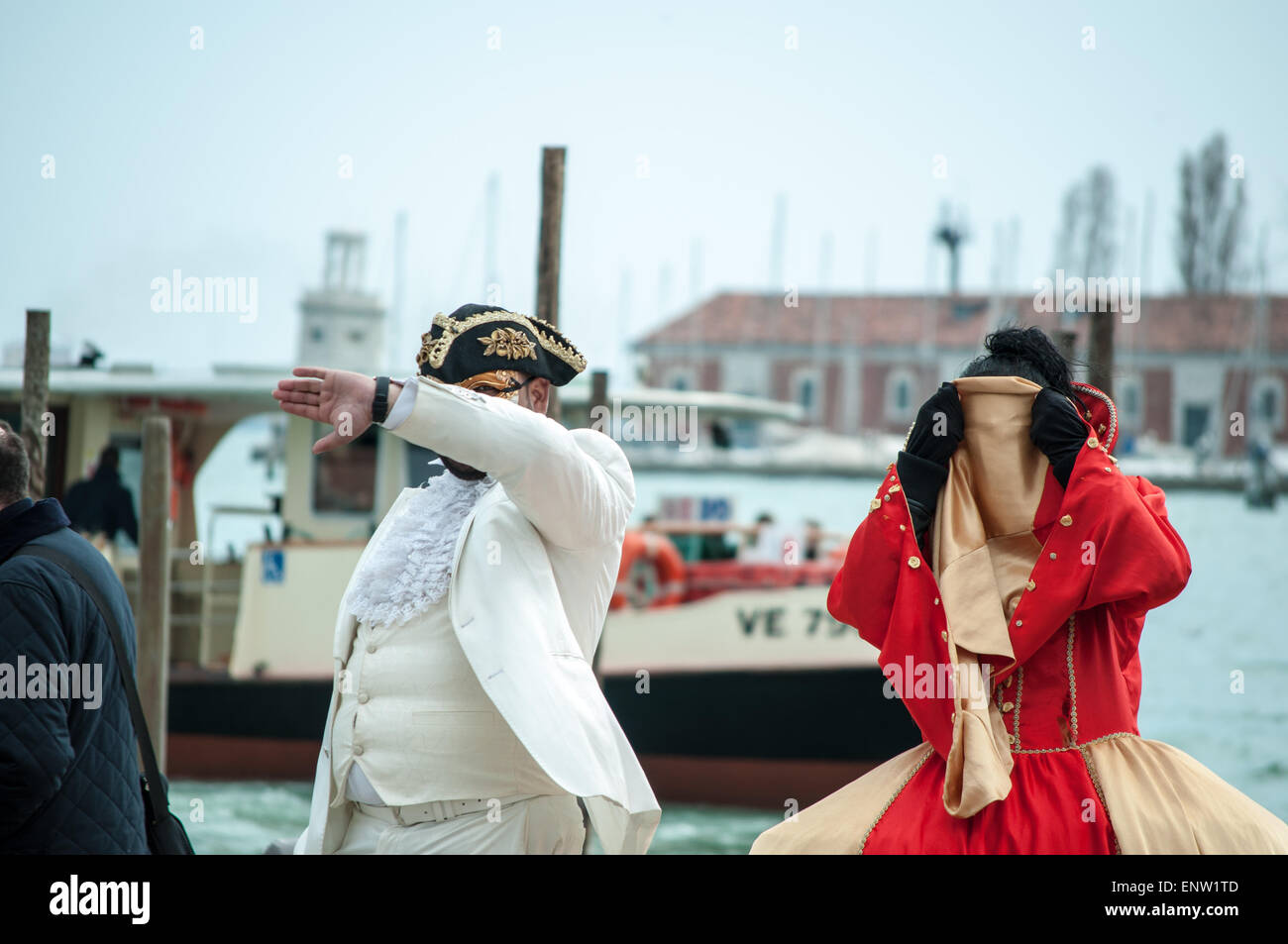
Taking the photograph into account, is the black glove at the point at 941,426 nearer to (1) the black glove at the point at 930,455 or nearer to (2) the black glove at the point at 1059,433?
(1) the black glove at the point at 930,455

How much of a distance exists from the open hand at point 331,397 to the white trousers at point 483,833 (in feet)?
2.79

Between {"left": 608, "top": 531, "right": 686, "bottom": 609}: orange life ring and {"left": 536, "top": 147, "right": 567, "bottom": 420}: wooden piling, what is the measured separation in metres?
5.85

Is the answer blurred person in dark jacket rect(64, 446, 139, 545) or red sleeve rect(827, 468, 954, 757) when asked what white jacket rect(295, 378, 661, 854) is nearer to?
red sleeve rect(827, 468, 954, 757)

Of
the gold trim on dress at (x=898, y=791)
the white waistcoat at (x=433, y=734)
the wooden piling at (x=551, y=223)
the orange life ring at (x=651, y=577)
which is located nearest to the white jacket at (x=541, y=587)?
the white waistcoat at (x=433, y=734)

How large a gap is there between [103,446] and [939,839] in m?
9.68

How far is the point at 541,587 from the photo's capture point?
2.75 m

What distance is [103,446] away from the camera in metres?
11.1

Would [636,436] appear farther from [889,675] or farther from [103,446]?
[889,675]

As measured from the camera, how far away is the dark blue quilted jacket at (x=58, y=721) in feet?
9.45

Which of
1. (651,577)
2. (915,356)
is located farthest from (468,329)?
(915,356)

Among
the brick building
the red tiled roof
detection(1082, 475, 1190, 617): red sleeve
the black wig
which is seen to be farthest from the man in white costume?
the red tiled roof

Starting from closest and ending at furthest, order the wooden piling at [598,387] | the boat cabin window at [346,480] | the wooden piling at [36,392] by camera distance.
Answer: the wooden piling at [36,392] < the wooden piling at [598,387] < the boat cabin window at [346,480]

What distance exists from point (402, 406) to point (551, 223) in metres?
4.79
